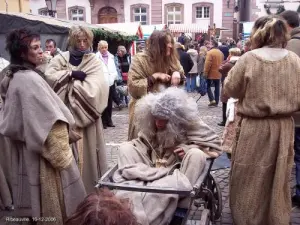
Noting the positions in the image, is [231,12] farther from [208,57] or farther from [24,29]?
[24,29]

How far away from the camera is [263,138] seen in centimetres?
332

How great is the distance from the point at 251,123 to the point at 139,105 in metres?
0.93

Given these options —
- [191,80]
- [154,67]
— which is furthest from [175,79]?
[191,80]

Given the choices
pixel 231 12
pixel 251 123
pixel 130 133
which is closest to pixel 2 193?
pixel 130 133

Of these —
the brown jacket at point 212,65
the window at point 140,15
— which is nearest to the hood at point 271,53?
the brown jacket at point 212,65

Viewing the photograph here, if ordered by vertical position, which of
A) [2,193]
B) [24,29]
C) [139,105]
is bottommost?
[2,193]

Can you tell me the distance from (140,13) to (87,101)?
31065 mm

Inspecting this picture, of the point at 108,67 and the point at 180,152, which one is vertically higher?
the point at 108,67

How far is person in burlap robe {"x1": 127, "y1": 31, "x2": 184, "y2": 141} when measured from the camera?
12.6 ft

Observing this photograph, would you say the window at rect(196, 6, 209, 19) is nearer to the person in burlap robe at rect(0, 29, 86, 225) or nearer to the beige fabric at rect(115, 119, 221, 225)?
the beige fabric at rect(115, 119, 221, 225)

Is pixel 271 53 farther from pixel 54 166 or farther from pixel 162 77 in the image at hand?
pixel 54 166

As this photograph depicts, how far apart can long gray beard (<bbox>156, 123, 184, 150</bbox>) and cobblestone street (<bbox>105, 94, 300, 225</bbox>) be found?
59 centimetres

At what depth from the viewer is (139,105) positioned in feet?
10.4

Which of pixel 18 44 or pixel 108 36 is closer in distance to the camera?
pixel 18 44
